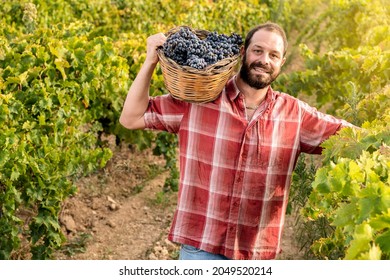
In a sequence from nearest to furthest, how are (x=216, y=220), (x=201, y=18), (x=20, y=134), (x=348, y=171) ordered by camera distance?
(x=348, y=171) → (x=216, y=220) → (x=20, y=134) → (x=201, y=18)

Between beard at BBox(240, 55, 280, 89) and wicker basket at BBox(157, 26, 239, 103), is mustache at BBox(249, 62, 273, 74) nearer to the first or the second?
beard at BBox(240, 55, 280, 89)

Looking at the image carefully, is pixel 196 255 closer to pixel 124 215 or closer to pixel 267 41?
pixel 267 41

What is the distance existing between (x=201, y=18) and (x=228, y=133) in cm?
648

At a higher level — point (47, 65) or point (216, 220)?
point (47, 65)

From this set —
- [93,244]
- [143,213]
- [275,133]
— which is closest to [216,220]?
[275,133]

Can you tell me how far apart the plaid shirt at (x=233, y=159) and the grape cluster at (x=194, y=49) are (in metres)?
0.26

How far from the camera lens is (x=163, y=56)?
11.7 feet

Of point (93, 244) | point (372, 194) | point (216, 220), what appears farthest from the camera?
point (93, 244)

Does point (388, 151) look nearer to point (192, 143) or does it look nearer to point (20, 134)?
point (192, 143)

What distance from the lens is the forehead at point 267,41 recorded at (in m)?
3.72

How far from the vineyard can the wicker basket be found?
0.68 metres

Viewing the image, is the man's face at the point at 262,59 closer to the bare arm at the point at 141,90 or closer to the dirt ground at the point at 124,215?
the bare arm at the point at 141,90

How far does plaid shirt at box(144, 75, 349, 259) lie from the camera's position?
3.78 meters

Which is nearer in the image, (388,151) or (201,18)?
(388,151)
